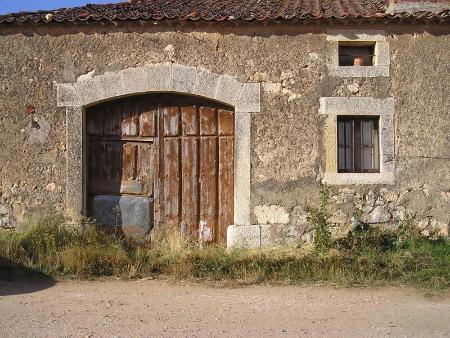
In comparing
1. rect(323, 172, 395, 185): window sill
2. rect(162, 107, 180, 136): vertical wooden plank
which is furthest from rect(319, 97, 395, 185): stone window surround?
rect(162, 107, 180, 136): vertical wooden plank

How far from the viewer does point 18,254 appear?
675cm

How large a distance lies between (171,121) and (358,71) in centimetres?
275

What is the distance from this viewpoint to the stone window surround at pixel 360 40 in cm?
742

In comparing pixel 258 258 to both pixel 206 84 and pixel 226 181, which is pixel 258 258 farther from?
pixel 206 84

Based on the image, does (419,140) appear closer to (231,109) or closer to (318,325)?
(231,109)

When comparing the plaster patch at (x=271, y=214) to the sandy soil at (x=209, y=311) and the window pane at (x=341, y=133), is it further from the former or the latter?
the sandy soil at (x=209, y=311)

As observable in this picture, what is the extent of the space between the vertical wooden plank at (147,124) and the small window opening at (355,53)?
2.84 m

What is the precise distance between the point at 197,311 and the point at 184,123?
330cm

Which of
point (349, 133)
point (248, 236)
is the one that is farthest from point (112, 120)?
point (349, 133)

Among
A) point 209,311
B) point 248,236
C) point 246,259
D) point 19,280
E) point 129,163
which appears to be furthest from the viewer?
point 129,163

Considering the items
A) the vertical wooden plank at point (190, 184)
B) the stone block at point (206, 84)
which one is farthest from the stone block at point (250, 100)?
the vertical wooden plank at point (190, 184)

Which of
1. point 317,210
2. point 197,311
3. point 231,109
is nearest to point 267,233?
point 317,210

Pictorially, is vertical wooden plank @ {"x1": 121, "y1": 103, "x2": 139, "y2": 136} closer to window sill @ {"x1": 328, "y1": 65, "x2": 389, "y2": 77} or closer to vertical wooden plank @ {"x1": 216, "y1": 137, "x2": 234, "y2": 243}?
vertical wooden plank @ {"x1": 216, "y1": 137, "x2": 234, "y2": 243}

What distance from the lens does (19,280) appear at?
6258 mm
